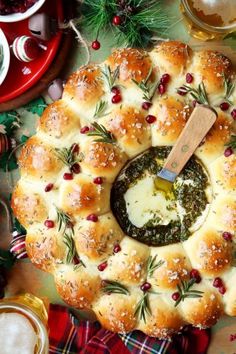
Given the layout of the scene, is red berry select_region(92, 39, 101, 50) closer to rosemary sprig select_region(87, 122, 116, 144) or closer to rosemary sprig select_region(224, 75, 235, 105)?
rosemary sprig select_region(87, 122, 116, 144)

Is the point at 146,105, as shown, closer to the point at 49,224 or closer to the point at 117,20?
the point at 117,20

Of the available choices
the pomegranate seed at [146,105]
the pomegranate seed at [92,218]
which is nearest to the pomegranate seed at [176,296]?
the pomegranate seed at [92,218]

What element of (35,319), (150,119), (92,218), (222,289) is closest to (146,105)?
(150,119)

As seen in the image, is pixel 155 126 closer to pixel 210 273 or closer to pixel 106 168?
pixel 106 168

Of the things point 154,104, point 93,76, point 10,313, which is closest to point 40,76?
point 93,76

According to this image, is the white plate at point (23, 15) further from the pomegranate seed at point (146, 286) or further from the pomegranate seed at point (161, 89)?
the pomegranate seed at point (146, 286)
